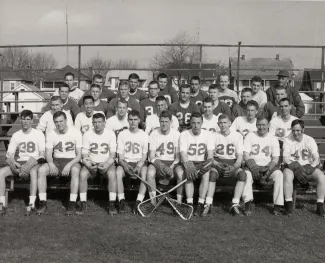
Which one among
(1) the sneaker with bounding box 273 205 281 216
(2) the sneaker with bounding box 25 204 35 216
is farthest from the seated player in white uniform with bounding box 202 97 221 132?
(2) the sneaker with bounding box 25 204 35 216

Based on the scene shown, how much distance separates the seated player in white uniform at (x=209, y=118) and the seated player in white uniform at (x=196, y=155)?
51 cm

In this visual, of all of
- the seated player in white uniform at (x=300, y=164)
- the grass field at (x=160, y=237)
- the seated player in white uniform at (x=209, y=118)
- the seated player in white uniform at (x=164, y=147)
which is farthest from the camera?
the seated player in white uniform at (x=209, y=118)

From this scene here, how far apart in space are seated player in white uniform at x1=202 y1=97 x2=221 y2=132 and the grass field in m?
1.35

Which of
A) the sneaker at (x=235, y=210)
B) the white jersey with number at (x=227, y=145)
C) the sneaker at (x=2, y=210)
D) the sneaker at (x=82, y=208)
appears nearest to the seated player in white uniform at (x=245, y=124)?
the white jersey with number at (x=227, y=145)

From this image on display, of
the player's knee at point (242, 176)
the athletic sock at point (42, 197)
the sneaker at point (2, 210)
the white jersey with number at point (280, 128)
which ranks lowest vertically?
the sneaker at point (2, 210)

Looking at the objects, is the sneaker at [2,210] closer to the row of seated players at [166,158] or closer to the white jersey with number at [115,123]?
the row of seated players at [166,158]

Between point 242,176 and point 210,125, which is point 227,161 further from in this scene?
point 210,125

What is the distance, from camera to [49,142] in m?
6.75

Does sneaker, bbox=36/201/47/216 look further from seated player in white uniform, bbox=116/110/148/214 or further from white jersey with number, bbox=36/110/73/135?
white jersey with number, bbox=36/110/73/135

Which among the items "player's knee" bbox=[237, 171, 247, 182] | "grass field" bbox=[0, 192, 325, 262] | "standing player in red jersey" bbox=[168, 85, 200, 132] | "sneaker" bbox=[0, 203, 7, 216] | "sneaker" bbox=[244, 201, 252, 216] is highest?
"standing player in red jersey" bbox=[168, 85, 200, 132]

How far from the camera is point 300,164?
6.71 metres

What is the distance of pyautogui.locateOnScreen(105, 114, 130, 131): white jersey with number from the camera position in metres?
7.32

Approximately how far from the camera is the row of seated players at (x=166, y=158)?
639 centimetres

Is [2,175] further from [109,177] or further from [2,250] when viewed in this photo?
[2,250]
